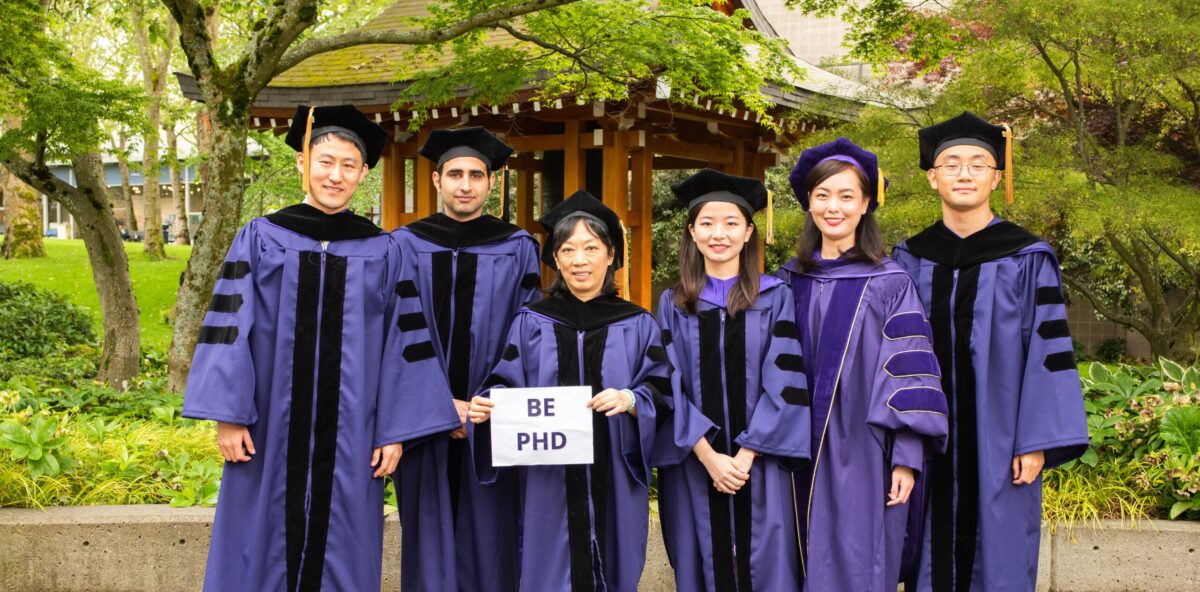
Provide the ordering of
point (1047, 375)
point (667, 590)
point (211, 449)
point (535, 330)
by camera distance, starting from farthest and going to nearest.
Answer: point (211, 449) → point (667, 590) → point (535, 330) → point (1047, 375)

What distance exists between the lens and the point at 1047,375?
2.83 metres

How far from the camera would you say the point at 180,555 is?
3883mm

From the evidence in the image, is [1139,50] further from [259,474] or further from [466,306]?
[259,474]

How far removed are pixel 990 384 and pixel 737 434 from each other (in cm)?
83

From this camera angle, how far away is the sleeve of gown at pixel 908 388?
2.75 m

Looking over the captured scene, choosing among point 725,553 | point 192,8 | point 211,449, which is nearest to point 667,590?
point 725,553

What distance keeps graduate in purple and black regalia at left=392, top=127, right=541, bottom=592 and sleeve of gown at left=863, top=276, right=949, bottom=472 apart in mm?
1272

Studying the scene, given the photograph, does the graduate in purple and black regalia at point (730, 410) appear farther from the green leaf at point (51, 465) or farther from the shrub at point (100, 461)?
the green leaf at point (51, 465)

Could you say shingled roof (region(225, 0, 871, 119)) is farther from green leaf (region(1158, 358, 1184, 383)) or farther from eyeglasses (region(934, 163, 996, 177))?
eyeglasses (region(934, 163, 996, 177))

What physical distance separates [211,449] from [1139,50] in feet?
18.3

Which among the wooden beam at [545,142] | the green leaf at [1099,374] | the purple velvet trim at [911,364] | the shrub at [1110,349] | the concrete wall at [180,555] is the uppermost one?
the wooden beam at [545,142]

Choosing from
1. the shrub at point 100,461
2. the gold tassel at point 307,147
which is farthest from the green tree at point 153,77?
the gold tassel at point 307,147

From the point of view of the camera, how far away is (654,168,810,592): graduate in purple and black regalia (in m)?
2.87

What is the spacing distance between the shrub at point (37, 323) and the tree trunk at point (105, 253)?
310 cm
